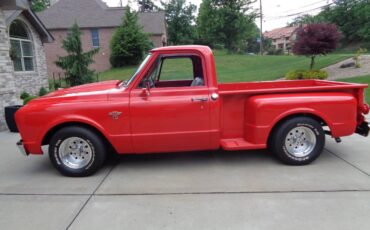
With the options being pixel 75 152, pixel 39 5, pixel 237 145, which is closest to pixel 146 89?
pixel 75 152

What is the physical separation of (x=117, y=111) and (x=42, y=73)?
1526cm

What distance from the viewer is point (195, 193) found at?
4.15 m

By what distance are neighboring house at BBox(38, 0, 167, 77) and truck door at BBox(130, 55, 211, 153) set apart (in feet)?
102

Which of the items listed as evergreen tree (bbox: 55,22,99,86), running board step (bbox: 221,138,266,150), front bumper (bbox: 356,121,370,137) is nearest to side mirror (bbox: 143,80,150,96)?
running board step (bbox: 221,138,266,150)

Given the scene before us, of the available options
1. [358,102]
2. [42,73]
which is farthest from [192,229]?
[42,73]

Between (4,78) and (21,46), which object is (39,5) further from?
(4,78)

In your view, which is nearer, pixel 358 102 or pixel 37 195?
pixel 37 195

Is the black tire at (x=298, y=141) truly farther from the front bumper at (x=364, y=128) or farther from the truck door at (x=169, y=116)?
the truck door at (x=169, y=116)

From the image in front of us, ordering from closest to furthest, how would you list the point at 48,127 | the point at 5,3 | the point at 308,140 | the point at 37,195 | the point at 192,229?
1. the point at 192,229
2. the point at 37,195
3. the point at 48,127
4. the point at 308,140
5. the point at 5,3

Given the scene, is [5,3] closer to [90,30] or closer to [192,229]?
[192,229]

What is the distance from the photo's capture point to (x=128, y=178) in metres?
4.76

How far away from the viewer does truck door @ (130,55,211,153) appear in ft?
15.6

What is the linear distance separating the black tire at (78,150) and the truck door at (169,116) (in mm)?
576

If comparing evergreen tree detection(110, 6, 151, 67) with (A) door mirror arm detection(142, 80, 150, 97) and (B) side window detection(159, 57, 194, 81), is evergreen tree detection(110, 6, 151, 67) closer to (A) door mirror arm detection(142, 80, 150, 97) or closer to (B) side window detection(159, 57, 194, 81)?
(B) side window detection(159, 57, 194, 81)
